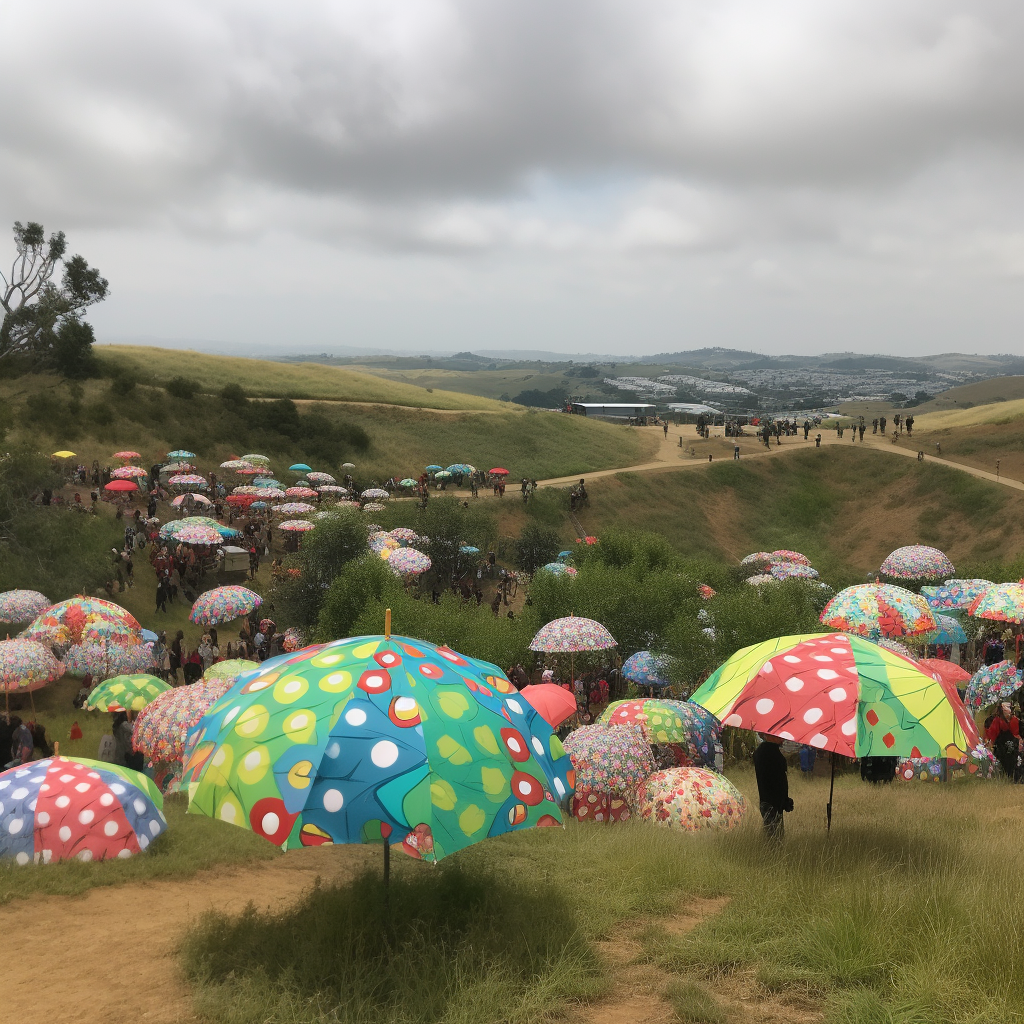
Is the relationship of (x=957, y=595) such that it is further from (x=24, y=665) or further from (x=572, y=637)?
(x=24, y=665)

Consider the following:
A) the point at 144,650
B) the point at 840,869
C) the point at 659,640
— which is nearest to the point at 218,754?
the point at 840,869

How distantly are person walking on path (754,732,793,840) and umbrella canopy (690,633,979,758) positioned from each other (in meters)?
0.67

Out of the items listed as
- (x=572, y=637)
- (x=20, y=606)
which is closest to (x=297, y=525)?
(x=20, y=606)

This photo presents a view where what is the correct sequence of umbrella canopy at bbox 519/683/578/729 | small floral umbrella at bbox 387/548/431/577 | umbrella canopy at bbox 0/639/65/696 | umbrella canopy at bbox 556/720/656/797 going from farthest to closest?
small floral umbrella at bbox 387/548/431/577 → umbrella canopy at bbox 0/639/65/696 → umbrella canopy at bbox 519/683/578/729 → umbrella canopy at bbox 556/720/656/797

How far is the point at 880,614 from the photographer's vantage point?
15.7 meters

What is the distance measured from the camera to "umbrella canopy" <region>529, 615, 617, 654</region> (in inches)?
780

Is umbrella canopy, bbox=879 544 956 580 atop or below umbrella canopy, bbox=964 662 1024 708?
below

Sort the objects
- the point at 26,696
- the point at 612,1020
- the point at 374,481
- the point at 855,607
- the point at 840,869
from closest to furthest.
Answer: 1. the point at 612,1020
2. the point at 840,869
3. the point at 855,607
4. the point at 26,696
5. the point at 374,481

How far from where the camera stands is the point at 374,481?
53.7 metres

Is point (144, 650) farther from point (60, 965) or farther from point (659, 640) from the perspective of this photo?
point (60, 965)

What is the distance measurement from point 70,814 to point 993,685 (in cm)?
1321

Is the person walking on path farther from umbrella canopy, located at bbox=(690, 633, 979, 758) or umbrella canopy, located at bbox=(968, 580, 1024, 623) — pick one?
umbrella canopy, located at bbox=(968, 580, 1024, 623)

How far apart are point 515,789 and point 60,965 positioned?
373 centimetres

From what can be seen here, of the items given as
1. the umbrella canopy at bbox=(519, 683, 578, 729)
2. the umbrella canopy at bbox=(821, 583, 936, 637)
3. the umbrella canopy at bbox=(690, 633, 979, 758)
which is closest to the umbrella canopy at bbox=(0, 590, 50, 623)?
the umbrella canopy at bbox=(519, 683, 578, 729)
